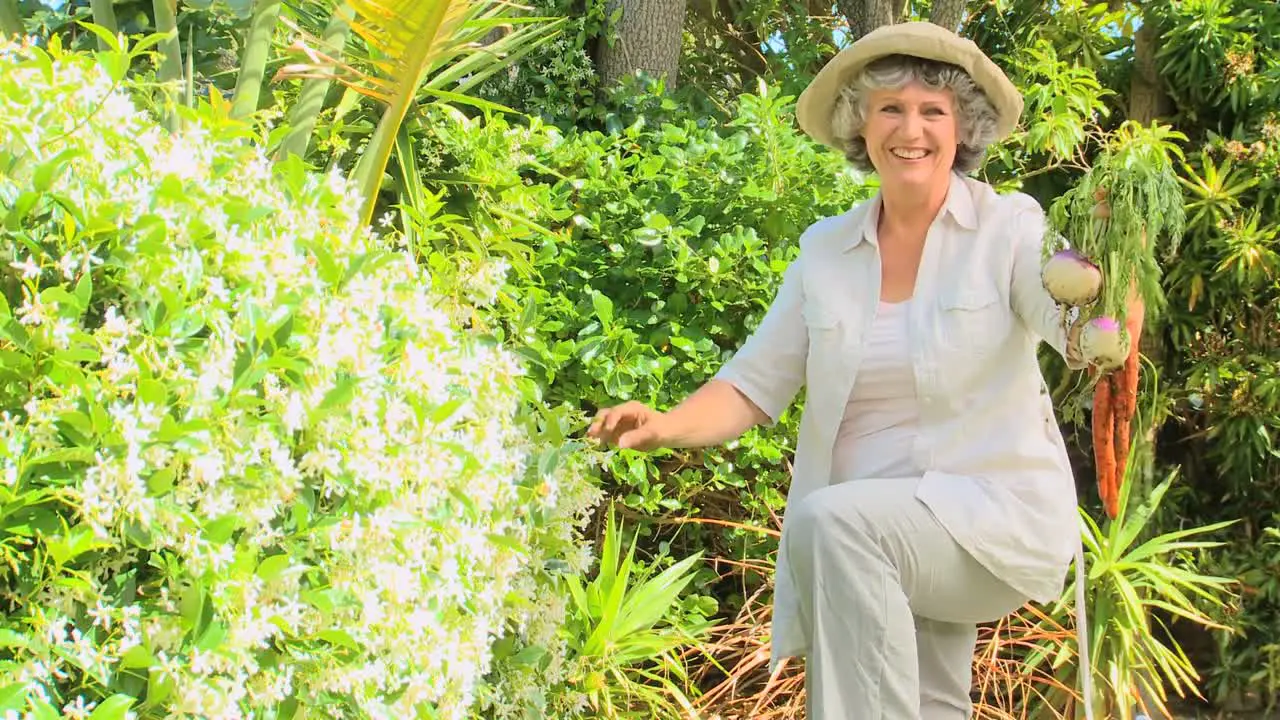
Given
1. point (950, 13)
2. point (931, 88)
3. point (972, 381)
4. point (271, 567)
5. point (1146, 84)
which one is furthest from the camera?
point (1146, 84)

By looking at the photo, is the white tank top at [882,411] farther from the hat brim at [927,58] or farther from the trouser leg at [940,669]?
the hat brim at [927,58]

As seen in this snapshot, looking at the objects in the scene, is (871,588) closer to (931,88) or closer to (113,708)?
(931,88)

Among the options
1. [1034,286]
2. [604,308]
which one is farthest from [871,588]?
[604,308]

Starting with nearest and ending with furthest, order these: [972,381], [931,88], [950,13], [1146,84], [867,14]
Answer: [972,381] → [931,88] → [950,13] → [1146,84] → [867,14]

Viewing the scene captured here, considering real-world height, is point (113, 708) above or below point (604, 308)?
below

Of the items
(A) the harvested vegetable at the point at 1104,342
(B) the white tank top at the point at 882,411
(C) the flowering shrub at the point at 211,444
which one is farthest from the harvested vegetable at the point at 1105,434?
(C) the flowering shrub at the point at 211,444

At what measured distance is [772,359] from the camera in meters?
2.82

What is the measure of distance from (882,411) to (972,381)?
0.19 m

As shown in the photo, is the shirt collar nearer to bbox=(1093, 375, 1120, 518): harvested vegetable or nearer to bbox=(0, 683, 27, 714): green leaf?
bbox=(1093, 375, 1120, 518): harvested vegetable

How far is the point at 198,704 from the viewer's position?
161cm

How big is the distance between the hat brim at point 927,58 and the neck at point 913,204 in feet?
0.65

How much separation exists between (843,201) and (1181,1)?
189 cm

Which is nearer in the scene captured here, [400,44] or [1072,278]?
[1072,278]

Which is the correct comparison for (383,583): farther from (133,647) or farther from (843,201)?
(843,201)
